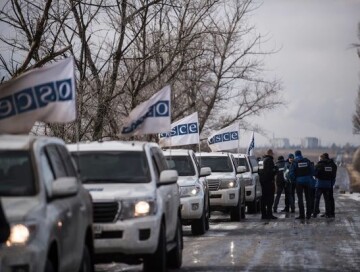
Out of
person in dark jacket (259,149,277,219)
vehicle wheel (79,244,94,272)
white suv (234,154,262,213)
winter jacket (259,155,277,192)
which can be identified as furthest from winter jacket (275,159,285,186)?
vehicle wheel (79,244,94,272)

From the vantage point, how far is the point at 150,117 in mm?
16531

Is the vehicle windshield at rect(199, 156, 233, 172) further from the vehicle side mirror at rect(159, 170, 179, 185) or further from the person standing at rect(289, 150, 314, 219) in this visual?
the vehicle side mirror at rect(159, 170, 179, 185)

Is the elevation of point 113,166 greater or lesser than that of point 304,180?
greater

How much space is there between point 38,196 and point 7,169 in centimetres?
66

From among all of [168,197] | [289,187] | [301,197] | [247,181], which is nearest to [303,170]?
[301,197]

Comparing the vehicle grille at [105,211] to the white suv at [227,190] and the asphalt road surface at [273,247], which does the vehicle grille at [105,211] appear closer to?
the asphalt road surface at [273,247]

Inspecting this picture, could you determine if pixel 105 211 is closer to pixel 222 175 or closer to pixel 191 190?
pixel 191 190

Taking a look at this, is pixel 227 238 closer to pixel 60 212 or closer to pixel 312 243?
pixel 312 243

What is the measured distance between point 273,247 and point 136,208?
5.71 m

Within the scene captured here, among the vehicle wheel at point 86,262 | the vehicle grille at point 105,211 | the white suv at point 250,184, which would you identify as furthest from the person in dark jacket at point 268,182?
the vehicle wheel at point 86,262

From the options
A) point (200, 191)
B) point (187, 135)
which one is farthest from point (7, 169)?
point (187, 135)

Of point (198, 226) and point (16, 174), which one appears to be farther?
point (198, 226)

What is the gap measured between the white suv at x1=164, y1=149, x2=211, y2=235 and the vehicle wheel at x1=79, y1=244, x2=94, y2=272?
382 inches

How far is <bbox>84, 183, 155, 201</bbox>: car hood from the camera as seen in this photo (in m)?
12.1
